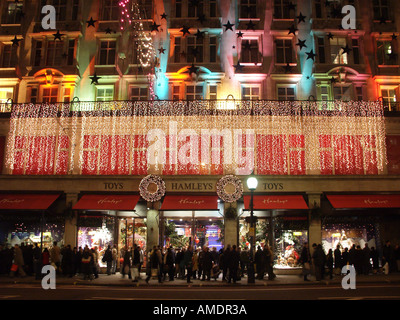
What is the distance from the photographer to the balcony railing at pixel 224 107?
76.3ft

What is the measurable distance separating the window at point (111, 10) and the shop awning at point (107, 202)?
12.2 meters

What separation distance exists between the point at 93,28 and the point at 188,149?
1100 cm

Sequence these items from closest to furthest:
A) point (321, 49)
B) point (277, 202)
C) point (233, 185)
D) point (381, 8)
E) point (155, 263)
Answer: point (155, 263), point (277, 202), point (233, 185), point (321, 49), point (381, 8)

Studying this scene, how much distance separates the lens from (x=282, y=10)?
25.7 meters

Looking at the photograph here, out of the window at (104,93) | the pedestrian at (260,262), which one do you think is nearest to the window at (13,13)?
the window at (104,93)

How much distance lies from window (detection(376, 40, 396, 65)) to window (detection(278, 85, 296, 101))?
5872 mm

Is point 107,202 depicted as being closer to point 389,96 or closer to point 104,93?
point 104,93

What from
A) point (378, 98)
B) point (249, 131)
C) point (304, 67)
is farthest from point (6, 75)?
point (378, 98)

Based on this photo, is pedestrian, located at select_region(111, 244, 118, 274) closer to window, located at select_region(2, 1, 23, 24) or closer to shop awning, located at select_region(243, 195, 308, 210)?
shop awning, located at select_region(243, 195, 308, 210)

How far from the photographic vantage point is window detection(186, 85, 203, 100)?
24631 mm

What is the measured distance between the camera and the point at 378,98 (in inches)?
936

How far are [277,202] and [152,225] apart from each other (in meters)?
7.43

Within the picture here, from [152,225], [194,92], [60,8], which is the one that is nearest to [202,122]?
[194,92]

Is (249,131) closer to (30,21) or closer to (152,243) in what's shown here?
(152,243)
